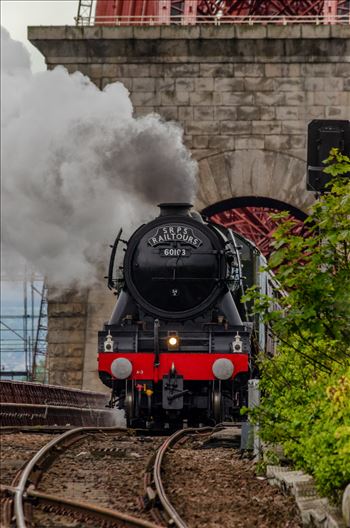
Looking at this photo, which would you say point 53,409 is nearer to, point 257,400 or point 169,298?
point 169,298

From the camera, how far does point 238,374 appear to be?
56.3ft

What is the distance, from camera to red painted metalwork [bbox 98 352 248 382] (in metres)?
17.1

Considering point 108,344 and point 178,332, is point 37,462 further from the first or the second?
point 178,332

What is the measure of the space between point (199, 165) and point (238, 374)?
898 cm

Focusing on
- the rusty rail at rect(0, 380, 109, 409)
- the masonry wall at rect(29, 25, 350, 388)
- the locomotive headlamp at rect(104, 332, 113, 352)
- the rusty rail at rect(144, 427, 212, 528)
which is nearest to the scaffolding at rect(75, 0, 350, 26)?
the masonry wall at rect(29, 25, 350, 388)

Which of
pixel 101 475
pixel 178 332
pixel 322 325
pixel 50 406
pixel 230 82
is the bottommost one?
pixel 101 475

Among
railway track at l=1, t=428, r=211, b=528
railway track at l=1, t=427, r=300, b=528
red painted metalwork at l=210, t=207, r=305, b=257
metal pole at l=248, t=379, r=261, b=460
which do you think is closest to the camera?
railway track at l=1, t=428, r=211, b=528

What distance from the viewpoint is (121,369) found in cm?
1711

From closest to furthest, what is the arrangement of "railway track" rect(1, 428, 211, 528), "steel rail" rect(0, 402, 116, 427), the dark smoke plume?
1. "railway track" rect(1, 428, 211, 528)
2. "steel rail" rect(0, 402, 116, 427)
3. the dark smoke plume

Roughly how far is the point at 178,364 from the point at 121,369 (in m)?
0.79

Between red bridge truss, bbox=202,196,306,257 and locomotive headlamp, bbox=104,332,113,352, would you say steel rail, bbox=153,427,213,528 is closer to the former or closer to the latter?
locomotive headlamp, bbox=104,332,113,352

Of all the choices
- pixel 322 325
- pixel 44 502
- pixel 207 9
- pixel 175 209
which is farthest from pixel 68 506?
pixel 207 9

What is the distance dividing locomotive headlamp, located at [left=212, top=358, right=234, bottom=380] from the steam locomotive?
1 cm

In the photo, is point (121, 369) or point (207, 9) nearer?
point (121, 369)
